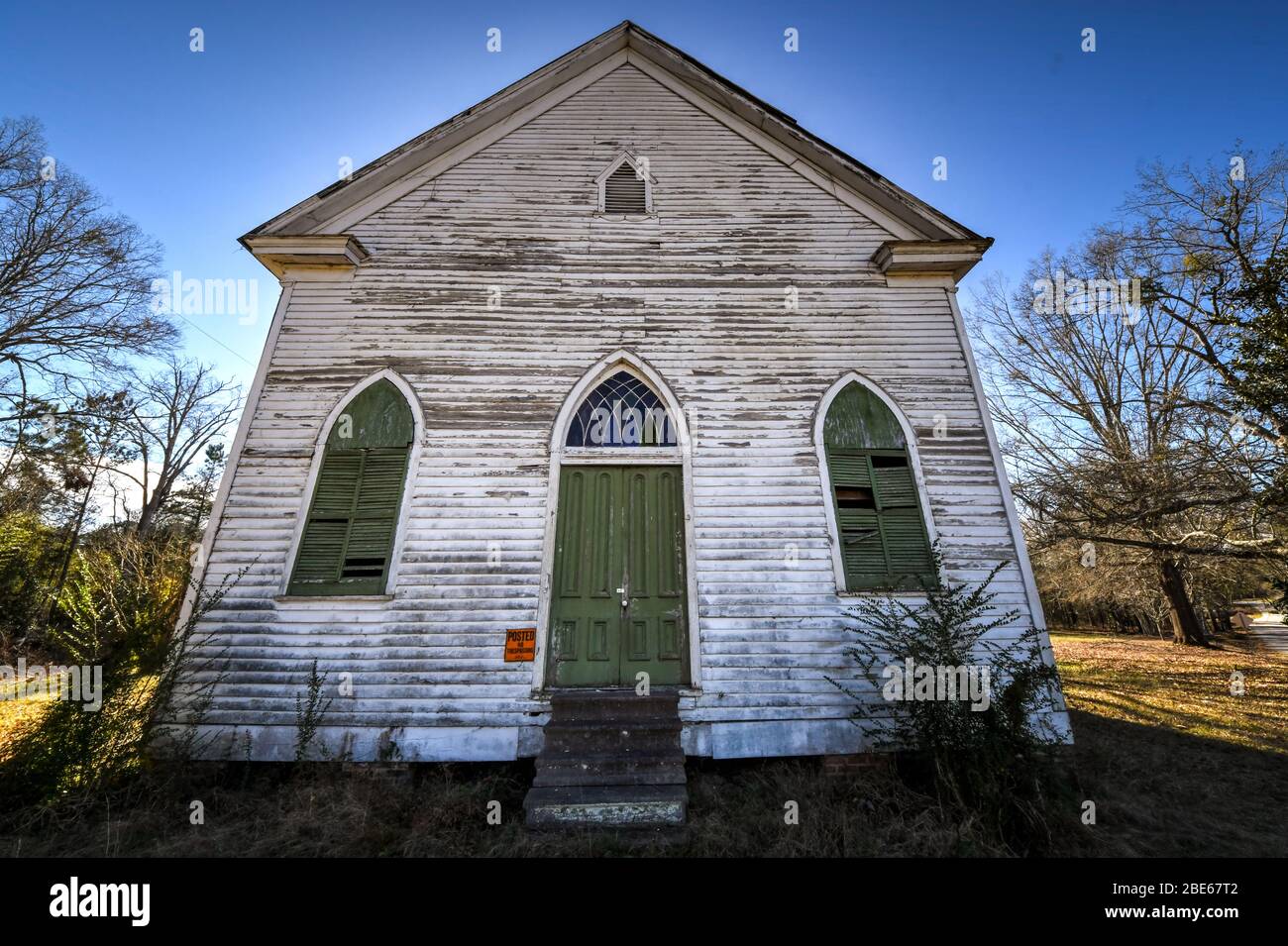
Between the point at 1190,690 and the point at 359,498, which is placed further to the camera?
the point at 1190,690

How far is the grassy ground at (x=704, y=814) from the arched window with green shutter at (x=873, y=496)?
196 cm

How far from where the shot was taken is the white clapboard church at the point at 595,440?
203 inches

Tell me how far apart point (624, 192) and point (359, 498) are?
5.36 metres

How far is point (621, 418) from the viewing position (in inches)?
245

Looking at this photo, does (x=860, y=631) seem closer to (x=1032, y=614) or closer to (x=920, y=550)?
(x=920, y=550)

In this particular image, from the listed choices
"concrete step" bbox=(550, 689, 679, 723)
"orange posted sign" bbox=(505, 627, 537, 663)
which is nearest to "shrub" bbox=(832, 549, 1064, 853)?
"concrete step" bbox=(550, 689, 679, 723)

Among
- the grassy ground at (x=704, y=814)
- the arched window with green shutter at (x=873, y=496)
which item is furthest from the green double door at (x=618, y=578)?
the arched window with green shutter at (x=873, y=496)

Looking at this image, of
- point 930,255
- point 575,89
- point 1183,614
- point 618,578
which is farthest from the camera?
point 1183,614

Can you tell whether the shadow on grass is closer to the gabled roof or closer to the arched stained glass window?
the arched stained glass window

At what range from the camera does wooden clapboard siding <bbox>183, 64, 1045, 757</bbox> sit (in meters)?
5.21

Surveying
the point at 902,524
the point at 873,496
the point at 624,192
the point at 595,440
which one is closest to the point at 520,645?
the point at 595,440

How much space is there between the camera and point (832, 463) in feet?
19.8

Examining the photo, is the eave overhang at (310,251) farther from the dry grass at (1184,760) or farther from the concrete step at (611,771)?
the dry grass at (1184,760)
